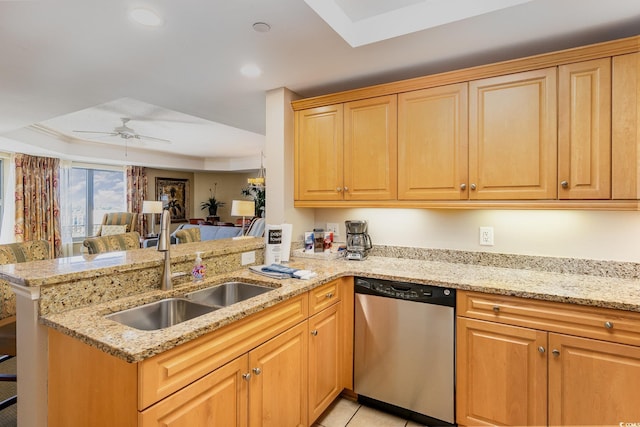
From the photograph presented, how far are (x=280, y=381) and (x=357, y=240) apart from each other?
1198 millimetres

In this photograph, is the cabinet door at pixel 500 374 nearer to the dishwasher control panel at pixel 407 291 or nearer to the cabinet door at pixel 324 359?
the dishwasher control panel at pixel 407 291

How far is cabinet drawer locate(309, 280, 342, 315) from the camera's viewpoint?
1865 millimetres

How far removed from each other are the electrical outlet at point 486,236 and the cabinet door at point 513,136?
0.35 m

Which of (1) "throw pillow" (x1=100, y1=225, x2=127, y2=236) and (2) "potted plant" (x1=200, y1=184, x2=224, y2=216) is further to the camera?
(2) "potted plant" (x1=200, y1=184, x2=224, y2=216)

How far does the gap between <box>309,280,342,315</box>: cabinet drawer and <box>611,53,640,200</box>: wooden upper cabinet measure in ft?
5.13

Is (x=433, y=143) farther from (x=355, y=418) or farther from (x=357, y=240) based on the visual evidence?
(x=355, y=418)

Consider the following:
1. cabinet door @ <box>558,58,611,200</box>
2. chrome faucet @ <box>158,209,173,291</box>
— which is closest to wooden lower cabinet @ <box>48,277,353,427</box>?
chrome faucet @ <box>158,209,173,291</box>

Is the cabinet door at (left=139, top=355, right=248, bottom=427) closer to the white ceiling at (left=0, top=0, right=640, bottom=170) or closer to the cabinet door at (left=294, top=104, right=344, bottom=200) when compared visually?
the cabinet door at (left=294, top=104, right=344, bottom=200)

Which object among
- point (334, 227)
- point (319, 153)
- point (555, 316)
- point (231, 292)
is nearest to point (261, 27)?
point (319, 153)

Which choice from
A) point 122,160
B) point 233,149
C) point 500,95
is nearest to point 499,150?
point 500,95

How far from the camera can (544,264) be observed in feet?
6.77

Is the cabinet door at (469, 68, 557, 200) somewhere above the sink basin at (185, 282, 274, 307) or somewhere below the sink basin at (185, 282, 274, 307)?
above

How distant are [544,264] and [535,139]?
79 centimetres

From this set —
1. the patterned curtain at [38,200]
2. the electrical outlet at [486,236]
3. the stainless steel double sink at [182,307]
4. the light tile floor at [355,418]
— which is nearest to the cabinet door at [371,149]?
the electrical outlet at [486,236]
